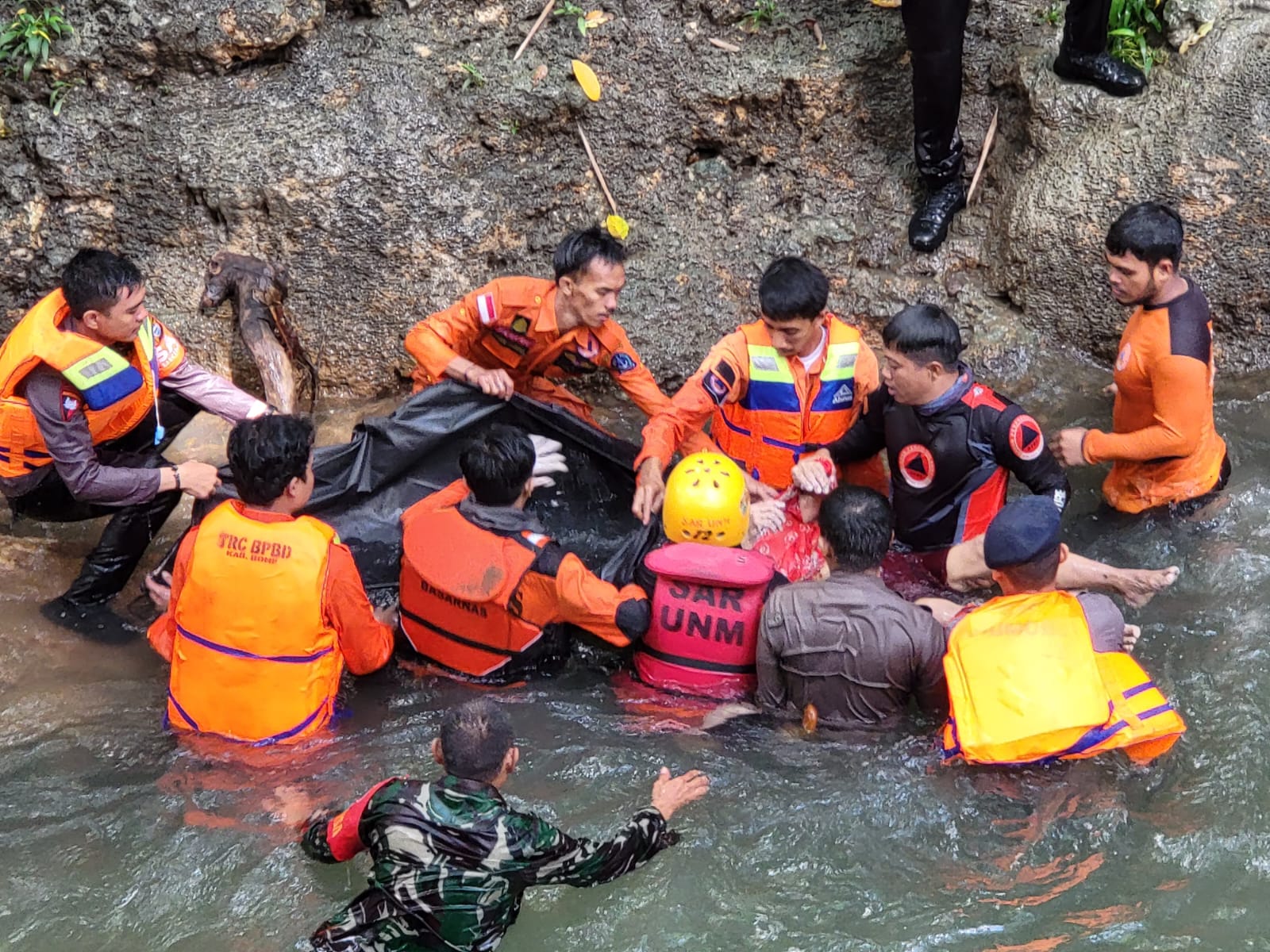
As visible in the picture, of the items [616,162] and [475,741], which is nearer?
[475,741]

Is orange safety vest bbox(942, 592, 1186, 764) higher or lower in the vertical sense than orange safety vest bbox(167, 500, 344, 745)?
higher

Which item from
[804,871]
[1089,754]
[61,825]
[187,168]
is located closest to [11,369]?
[61,825]

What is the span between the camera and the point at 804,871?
11.2ft

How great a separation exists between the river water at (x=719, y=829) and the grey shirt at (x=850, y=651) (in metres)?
0.14

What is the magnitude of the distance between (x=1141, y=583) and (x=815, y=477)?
1.21 meters

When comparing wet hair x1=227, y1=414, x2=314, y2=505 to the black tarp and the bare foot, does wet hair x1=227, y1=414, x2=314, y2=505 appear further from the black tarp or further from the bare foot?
the bare foot

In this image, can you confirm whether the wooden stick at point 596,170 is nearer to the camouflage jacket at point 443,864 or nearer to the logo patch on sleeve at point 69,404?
the logo patch on sleeve at point 69,404

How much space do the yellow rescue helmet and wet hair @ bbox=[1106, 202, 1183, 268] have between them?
1.71 m

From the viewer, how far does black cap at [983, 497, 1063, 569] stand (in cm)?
342

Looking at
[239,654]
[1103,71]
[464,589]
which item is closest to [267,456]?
[239,654]

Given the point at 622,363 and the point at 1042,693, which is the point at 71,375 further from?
the point at 1042,693

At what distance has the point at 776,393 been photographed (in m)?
4.56

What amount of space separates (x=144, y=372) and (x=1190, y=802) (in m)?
3.95

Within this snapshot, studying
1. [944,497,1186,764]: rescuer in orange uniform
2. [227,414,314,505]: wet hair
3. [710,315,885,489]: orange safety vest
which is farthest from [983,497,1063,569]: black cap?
[227,414,314,505]: wet hair
